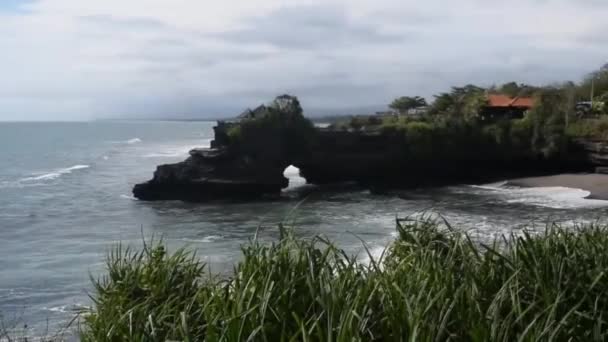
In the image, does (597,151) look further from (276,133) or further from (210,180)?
(210,180)

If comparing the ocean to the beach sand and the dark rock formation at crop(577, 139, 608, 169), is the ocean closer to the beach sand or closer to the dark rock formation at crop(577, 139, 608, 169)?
the beach sand

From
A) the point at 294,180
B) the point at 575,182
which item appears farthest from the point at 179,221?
the point at 575,182

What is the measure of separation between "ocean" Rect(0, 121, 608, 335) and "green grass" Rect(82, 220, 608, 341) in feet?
39.9

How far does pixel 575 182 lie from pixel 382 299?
42.7 m

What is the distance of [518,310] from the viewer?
596 centimetres

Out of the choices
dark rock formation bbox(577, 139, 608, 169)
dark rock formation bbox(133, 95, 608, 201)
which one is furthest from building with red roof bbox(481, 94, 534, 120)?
dark rock formation bbox(577, 139, 608, 169)

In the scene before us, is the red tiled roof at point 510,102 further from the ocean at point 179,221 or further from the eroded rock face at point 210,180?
the eroded rock face at point 210,180

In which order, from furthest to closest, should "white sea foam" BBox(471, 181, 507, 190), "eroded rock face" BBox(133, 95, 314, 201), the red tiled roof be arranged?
the red tiled roof
"white sea foam" BBox(471, 181, 507, 190)
"eroded rock face" BBox(133, 95, 314, 201)

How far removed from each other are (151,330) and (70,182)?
5270cm

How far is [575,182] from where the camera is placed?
4569 cm

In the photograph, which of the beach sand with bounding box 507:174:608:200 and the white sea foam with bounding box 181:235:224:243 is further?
the beach sand with bounding box 507:174:608:200

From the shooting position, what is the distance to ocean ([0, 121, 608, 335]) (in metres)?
23.4

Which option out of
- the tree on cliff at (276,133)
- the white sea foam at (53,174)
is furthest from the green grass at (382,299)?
the white sea foam at (53,174)

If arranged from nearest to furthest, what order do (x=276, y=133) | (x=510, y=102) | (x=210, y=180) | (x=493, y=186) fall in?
(x=210, y=180)
(x=493, y=186)
(x=276, y=133)
(x=510, y=102)
